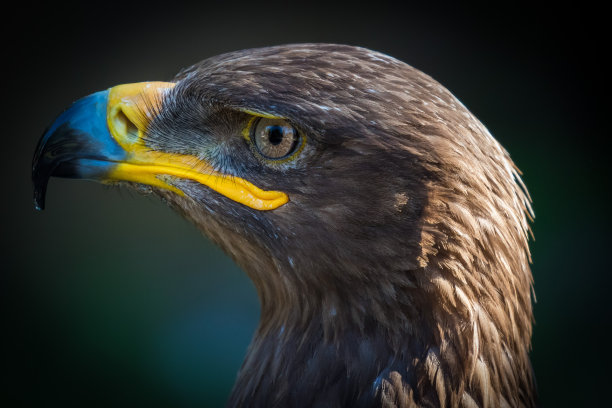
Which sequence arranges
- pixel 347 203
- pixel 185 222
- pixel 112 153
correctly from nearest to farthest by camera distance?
pixel 347 203
pixel 112 153
pixel 185 222

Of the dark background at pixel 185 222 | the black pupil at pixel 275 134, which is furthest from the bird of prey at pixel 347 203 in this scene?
the dark background at pixel 185 222

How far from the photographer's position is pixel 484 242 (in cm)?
157

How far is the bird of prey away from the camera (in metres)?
1.53

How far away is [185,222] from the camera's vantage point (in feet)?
14.5

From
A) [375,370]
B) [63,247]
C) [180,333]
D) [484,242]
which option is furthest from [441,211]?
[63,247]

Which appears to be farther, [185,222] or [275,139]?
[185,222]

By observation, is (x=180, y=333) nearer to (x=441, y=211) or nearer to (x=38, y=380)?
(x=38, y=380)

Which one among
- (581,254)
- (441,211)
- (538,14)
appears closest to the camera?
(441,211)

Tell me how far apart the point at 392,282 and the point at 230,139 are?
1.92ft

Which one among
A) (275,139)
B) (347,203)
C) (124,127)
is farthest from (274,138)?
(124,127)

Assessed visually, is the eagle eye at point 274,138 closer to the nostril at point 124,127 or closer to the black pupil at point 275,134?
the black pupil at point 275,134

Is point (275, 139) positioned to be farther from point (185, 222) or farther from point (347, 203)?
point (185, 222)

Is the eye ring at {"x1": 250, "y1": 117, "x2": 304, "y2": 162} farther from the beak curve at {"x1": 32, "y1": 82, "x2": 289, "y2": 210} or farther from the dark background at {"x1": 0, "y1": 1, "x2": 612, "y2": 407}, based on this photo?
the dark background at {"x1": 0, "y1": 1, "x2": 612, "y2": 407}

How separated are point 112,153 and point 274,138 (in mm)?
480
